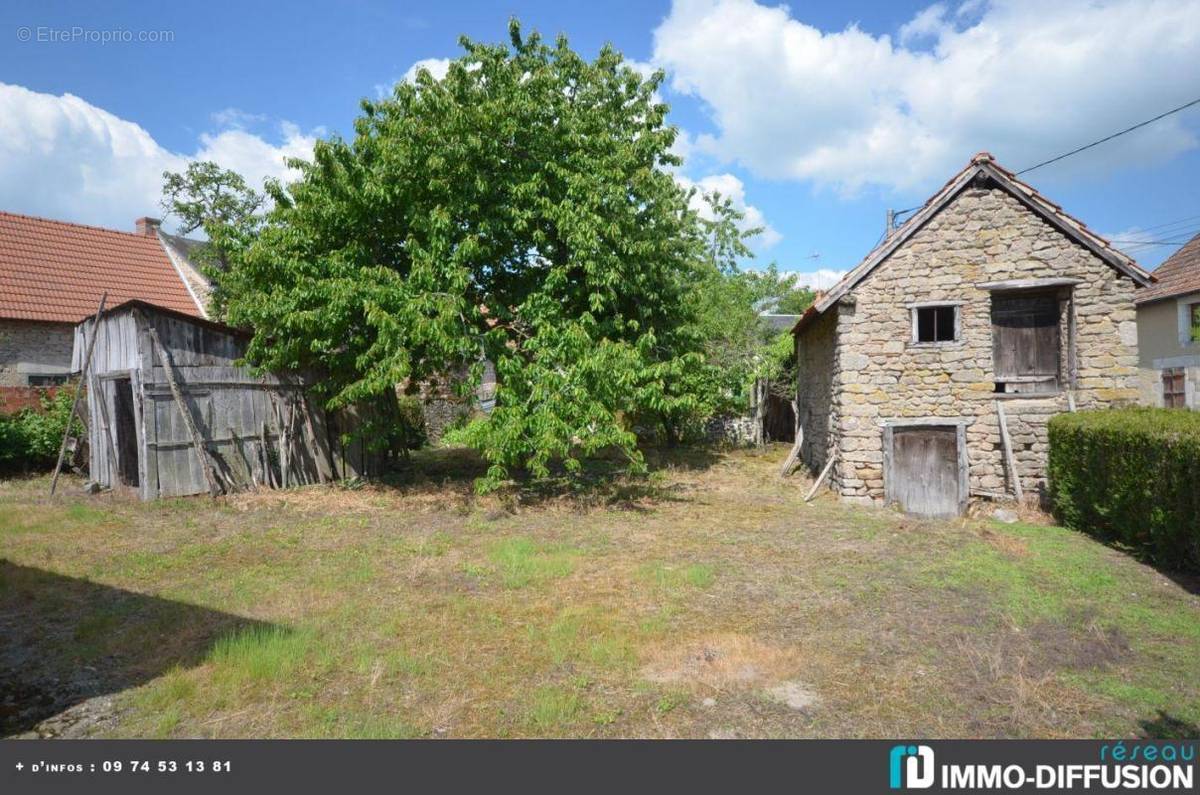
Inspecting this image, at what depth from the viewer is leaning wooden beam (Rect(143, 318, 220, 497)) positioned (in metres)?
11.1

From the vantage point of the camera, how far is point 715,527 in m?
10.4

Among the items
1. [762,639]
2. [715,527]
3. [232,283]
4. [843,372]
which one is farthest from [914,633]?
[232,283]

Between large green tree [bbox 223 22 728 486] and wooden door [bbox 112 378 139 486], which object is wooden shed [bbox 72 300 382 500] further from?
large green tree [bbox 223 22 728 486]

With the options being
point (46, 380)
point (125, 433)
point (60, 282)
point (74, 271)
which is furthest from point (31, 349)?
point (125, 433)

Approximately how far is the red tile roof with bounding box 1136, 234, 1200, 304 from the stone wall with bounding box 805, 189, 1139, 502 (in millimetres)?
9552

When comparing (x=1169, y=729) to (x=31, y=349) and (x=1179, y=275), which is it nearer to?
(x=1179, y=275)

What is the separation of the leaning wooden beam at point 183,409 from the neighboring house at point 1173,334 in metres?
23.5

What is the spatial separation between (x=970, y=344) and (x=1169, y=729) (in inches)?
332

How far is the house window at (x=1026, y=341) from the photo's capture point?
1177 centimetres

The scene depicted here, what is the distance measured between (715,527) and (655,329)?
5.04 m

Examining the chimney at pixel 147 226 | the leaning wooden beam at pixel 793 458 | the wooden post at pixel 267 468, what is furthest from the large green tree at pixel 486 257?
the chimney at pixel 147 226

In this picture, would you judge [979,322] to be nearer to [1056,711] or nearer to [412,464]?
[1056,711]

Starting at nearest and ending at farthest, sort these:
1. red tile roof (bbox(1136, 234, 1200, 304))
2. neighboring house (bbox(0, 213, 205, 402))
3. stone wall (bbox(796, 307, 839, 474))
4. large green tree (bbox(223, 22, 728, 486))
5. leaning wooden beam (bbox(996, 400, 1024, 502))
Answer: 1. large green tree (bbox(223, 22, 728, 486))
2. leaning wooden beam (bbox(996, 400, 1024, 502))
3. stone wall (bbox(796, 307, 839, 474))
4. neighboring house (bbox(0, 213, 205, 402))
5. red tile roof (bbox(1136, 234, 1200, 304))
